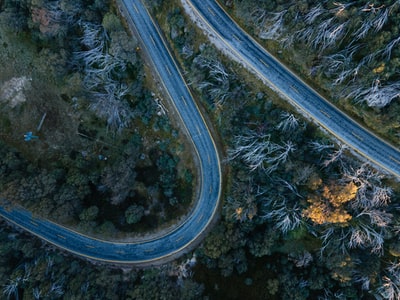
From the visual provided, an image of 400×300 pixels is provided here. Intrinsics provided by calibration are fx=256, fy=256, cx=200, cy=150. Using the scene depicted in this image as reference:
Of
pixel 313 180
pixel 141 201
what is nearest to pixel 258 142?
pixel 313 180

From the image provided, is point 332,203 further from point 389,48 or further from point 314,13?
point 314,13

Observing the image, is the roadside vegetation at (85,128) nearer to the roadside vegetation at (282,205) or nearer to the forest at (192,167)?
the forest at (192,167)

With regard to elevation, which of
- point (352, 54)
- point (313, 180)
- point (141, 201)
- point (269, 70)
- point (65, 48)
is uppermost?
point (65, 48)

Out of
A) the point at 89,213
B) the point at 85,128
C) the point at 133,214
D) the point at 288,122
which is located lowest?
the point at 133,214

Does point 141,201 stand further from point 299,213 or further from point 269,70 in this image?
point 269,70

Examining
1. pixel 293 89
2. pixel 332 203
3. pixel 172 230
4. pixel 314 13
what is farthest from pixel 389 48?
pixel 172 230

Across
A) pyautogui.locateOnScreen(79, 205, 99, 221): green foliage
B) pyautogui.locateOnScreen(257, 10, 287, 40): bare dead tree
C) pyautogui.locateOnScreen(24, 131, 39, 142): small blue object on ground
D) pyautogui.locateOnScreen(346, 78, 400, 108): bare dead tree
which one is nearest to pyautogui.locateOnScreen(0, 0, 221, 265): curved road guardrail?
pyautogui.locateOnScreen(79, 205, 99, 221): green foliage
